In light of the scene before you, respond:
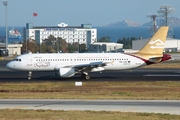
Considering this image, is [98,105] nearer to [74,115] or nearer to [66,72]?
[74,115]

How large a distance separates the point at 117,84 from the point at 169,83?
201 inches

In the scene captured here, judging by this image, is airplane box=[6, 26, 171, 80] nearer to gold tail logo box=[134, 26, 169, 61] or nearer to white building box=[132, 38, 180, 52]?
gold tail logo box=[134, 26, 169, 61]

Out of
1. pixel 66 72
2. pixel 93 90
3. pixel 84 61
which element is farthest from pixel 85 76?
pixel 93 90

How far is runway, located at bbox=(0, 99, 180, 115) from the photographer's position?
91.5 feet

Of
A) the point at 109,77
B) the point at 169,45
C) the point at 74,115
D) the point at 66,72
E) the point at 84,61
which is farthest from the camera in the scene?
the point at 169,45

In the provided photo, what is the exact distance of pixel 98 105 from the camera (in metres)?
29.9

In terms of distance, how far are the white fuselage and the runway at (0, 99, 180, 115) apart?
21383 mm

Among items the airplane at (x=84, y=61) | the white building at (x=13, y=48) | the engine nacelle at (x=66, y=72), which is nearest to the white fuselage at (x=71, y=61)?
the airplane at (x=84, y=61)

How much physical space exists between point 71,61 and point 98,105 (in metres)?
25.3

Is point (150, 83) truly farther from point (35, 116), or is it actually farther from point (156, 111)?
point (35, 116)

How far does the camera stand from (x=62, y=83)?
49.1m

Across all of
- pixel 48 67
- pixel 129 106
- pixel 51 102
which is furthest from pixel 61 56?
pixel 129 106

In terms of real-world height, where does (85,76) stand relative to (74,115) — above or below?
above

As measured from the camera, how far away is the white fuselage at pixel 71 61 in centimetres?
5478
